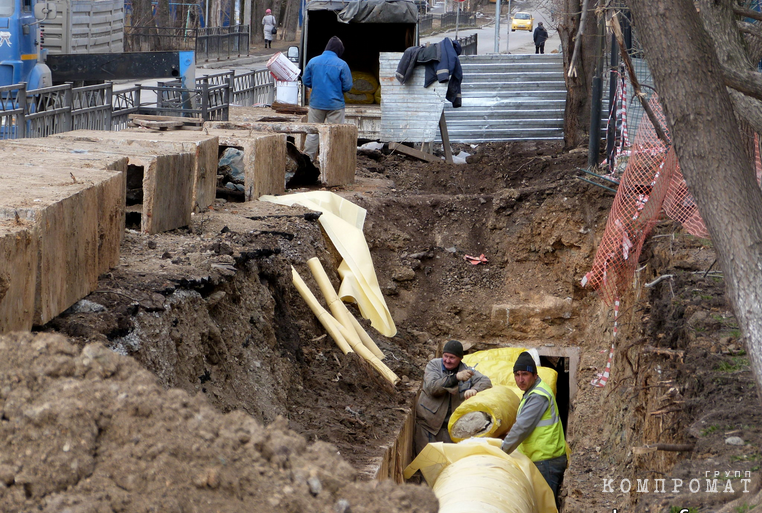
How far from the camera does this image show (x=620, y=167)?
10.6m

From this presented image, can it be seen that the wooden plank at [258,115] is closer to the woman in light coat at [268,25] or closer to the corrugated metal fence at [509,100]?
the corrugated metal fence at [509,100]

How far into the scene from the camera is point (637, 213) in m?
8.19

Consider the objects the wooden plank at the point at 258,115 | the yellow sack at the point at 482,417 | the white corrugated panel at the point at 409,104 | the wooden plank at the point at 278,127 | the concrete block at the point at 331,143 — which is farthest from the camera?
the white corrugated panel at the point at 409,104

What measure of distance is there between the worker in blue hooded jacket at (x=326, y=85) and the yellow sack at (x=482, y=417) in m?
5.40

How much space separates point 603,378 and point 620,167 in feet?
11.1

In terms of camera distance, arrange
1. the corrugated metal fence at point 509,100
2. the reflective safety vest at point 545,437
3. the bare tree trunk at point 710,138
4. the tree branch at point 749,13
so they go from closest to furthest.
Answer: the bare tree trunk at point 710,138, the tree branch at point 749,13, the reflective safety vest at point 545,437, the corrugated metal fence at point 509,100

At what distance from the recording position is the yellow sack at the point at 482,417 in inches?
273

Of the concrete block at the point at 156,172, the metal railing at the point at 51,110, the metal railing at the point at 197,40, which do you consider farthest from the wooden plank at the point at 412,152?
the metal railing at the point at 197,40

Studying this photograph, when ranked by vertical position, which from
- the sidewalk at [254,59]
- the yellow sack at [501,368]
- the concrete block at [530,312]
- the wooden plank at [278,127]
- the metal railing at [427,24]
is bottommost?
the yellow sack at [501,368]

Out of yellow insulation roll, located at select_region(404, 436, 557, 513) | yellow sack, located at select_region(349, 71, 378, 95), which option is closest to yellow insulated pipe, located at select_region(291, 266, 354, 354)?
yellow insulation roll, located at select_region(404, 436, 557, 513)

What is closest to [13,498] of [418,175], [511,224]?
[511,224]

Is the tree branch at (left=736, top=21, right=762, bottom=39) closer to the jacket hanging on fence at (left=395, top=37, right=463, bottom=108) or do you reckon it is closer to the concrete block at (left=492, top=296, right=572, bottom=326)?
the concrete block at (left=492, top=296, right=572, bottom=326)

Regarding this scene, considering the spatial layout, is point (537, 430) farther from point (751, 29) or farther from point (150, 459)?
point (150, 459)

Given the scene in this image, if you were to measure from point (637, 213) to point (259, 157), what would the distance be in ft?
13.5
